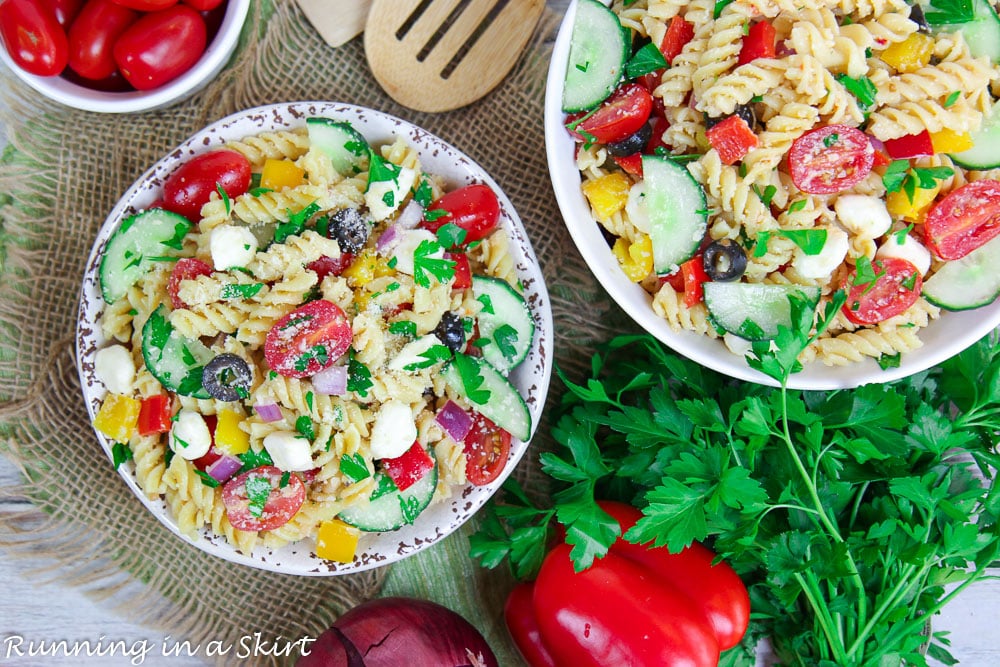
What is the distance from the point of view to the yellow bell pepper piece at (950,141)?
2512mm

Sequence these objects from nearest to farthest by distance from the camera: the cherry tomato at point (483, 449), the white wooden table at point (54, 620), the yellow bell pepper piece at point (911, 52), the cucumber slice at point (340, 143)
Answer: the yellow bell pepper piece at point (911, 52) → the cucumber slice at point (340, 143) → the cherry tomato at point (483, 449) → the white wooden table at point (54, 620)

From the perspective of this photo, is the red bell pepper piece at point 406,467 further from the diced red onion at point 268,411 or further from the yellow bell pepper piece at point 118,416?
the yellow bell pepper piece at point 118,416

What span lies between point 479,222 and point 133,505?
188cm

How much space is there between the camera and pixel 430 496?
2848 mm

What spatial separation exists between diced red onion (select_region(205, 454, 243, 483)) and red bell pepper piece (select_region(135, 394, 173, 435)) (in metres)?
0.21

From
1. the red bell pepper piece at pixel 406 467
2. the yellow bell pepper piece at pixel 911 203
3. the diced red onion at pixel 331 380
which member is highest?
the yellow bell pepper piece at pixel 911 203

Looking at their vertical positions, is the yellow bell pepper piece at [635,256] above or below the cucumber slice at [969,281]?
above

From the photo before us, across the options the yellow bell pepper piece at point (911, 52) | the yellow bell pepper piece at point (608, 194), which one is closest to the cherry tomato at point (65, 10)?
the yellow bell pepper piece at point (608, 194)

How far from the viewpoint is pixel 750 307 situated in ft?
8.66

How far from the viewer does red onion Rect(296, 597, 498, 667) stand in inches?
116

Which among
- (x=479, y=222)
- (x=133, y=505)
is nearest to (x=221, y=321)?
(x=479, y=222)

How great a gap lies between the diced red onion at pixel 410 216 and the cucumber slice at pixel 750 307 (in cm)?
102

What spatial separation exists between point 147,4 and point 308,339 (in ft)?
4.83

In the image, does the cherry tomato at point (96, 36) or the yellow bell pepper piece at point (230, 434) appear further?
the cherry tomato at point (96, 36)
